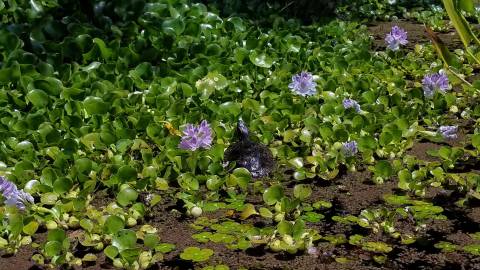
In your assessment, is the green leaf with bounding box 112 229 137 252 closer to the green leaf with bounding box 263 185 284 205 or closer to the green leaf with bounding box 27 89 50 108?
the green leaf with bounding box 263 185 284 205

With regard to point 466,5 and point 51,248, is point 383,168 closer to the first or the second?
point 466,5

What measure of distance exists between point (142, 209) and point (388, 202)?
3.53 feet

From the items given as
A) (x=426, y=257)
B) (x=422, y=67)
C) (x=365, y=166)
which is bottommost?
(x=422, y=67)

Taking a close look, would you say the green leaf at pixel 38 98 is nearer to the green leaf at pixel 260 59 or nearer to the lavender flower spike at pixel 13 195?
the lavender flower spike at pixel 13 195

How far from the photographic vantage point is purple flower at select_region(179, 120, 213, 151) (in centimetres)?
358

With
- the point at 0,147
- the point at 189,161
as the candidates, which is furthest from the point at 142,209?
the point at 0,147

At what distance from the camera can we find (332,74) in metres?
4.95

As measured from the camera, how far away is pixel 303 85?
4.27m

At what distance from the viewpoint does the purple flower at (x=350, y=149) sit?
12.2 ft

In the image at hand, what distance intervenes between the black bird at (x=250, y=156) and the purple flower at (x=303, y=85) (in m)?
0.61

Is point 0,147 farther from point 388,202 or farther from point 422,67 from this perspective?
point 422,67

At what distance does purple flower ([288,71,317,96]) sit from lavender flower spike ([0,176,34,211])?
1655mm

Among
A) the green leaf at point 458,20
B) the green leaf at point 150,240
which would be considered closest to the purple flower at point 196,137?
the green leaf at point 150,240

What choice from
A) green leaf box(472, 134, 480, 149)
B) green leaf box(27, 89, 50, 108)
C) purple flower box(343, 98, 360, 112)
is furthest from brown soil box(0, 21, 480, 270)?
green leaf box(27, 89, 50, 108)
